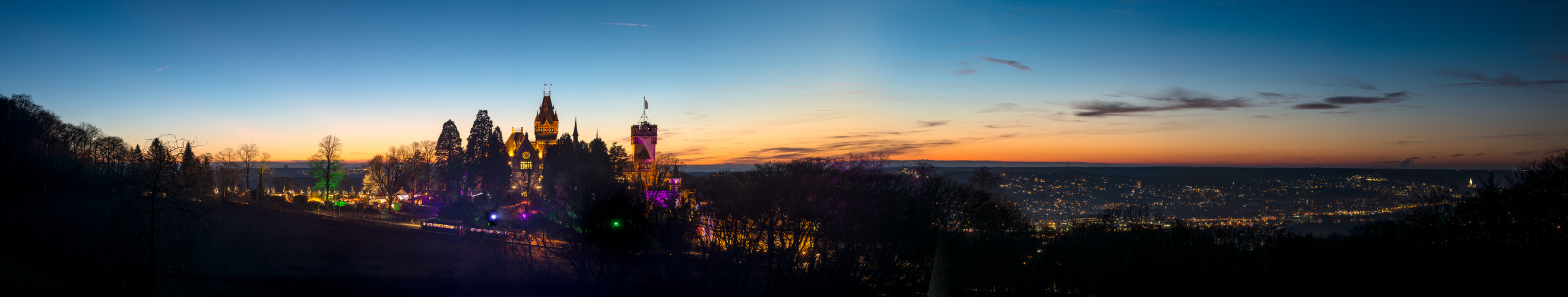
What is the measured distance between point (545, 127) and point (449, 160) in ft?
123

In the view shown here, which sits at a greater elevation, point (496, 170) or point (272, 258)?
point (496, 170)

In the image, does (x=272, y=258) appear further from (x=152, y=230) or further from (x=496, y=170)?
(x=496, y=170)

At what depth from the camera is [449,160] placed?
226 feet

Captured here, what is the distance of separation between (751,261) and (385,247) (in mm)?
23254

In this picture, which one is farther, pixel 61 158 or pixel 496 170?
pixel 496 170

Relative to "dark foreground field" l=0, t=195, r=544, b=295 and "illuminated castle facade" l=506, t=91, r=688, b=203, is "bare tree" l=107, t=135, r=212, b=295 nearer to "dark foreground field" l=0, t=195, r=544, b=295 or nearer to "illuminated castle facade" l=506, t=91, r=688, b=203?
"dark foreground field" l=0, t=195, r=544, b=295

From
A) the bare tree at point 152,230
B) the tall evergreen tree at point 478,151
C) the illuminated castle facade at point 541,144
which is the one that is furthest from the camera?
the illuminated castle facade at point 541,144

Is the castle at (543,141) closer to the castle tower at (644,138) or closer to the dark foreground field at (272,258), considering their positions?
the castle tower at (644,138)

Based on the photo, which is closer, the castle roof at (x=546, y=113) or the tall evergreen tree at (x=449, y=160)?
the tall evergreen tree at (x=449, y=160)

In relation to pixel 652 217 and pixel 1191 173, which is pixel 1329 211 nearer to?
pixel 1191 173

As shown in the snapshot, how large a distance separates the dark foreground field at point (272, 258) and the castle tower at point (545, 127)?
58.6 m

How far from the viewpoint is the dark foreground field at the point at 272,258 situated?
26.8 metres

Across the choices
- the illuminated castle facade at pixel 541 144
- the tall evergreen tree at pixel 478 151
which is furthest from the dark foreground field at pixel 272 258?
the illuminated castle facade at pixel 541 144

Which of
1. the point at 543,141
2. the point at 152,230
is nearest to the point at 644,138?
the point at 543,141
